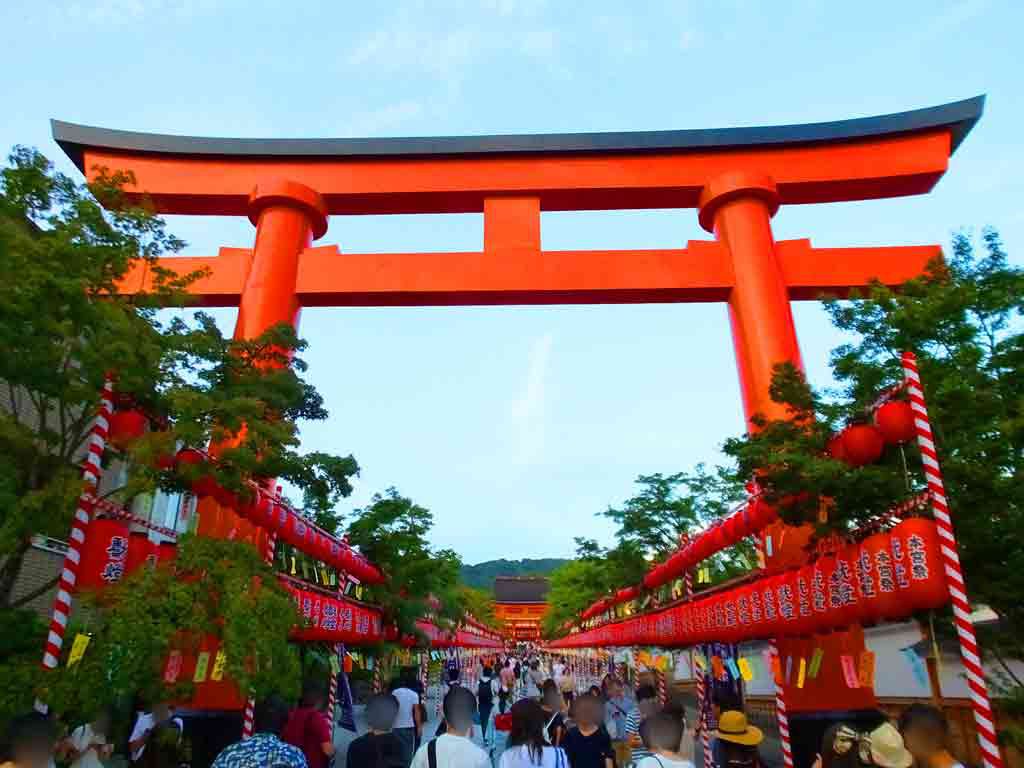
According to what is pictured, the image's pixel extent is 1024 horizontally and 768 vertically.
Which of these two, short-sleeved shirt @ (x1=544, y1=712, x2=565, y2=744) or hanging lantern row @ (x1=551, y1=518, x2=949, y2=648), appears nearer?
hanging lantern row @ (x1=551, y1=518, x2=949, y2=648)

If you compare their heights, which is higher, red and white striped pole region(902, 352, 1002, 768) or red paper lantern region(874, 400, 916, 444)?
red paper lantern region(874, 400, 916, 444)

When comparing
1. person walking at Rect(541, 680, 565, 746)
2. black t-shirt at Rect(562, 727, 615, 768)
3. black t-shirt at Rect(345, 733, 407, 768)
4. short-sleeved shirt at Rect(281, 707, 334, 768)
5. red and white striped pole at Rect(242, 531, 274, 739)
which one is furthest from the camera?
red and white striped pole at Rect(242, 531, 274, 739)

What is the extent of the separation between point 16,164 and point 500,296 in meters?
7.29

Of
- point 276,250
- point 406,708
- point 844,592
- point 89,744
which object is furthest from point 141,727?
point 276,250

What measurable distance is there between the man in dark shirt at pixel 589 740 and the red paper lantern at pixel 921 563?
2.45m

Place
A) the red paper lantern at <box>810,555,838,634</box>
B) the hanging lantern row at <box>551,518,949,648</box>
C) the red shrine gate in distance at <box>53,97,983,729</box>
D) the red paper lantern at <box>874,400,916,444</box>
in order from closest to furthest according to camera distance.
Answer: the hanging lantern row at <box>551,518,949,648</box>, the red paper lantern at <box>874,400,916,444</box>, the red paper lantern at <box>810,555,838,634</box>, the red shrine gate in distance at <box>53,97,983,729</box>

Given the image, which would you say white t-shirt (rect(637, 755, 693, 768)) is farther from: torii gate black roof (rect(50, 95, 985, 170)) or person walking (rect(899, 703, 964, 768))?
torii gate black roof (rect(50, 95, 985, 170))

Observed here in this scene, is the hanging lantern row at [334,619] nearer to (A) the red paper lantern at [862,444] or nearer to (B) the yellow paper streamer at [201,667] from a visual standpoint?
(B) the yellow paper streamer at [201,667]

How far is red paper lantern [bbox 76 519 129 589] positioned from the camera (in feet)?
15.9

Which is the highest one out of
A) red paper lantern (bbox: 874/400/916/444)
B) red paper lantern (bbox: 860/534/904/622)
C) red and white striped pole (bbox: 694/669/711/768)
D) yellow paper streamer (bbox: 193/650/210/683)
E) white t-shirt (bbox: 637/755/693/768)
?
red paper lantern (bbox: 874/400/916/444)

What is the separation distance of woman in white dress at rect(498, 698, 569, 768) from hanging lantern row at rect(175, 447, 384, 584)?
341 cm

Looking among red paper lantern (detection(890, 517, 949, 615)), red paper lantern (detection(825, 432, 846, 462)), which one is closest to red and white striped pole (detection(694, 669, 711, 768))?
red paper lantern (detection(825, 432, 846, 462))

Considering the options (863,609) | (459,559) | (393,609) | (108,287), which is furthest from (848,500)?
(459,559)

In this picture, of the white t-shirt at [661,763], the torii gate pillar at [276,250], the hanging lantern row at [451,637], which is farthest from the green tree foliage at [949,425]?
the hanging lantern row at [451,637]
